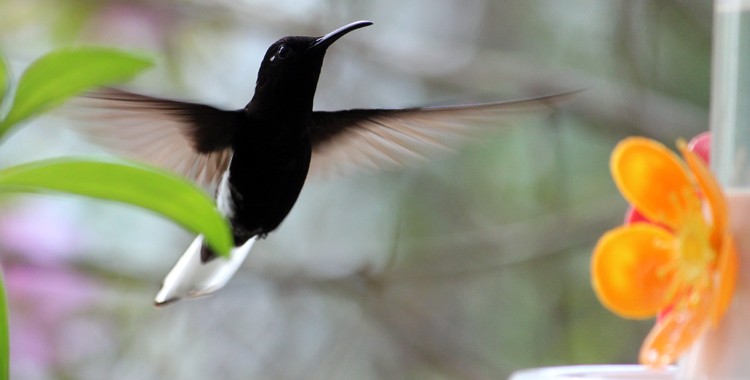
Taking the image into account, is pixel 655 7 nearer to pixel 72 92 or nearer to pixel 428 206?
pixel 428 206

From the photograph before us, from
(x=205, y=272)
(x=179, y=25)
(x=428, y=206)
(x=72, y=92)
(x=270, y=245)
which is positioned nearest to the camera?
(x=72, y=92)

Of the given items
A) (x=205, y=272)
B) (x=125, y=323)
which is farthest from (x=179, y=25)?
(x=205, y=272)

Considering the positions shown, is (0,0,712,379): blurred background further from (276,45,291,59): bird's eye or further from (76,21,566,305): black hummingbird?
(276,45,291,59): bird's eye

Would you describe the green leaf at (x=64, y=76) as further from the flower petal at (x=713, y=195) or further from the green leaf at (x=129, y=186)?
the flower petal at (x=713, y=195)

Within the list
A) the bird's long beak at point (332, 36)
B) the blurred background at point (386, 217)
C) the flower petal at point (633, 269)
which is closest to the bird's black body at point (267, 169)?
the bird's long beak at point (332, 36)

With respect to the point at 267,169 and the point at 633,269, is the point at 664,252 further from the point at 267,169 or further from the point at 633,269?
the point at 267,169

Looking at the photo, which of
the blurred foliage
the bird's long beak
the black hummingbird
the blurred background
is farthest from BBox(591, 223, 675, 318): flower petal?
the blurred background
